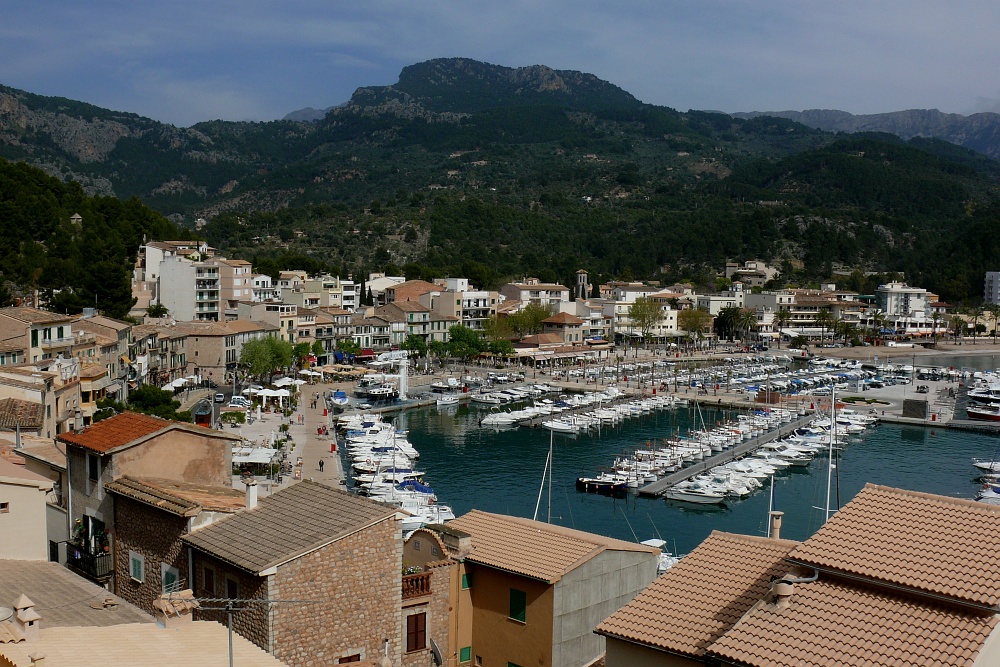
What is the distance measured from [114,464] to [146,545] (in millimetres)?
1528

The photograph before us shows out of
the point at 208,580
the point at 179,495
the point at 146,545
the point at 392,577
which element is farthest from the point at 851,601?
the point at 146,545

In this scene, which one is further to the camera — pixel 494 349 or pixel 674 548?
pixel 494 349

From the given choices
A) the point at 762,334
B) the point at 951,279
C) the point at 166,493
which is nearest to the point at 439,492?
the point at 166,493

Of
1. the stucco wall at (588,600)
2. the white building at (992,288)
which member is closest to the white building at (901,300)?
the white building at (992,288)

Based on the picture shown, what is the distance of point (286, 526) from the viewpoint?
11.2 metres

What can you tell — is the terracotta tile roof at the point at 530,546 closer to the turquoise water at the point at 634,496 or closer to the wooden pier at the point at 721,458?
the turquoise water at the point at 634,496

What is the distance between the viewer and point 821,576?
27.5 feet

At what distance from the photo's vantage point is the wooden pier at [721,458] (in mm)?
35969

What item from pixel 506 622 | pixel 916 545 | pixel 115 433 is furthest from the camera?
pixel 115 433

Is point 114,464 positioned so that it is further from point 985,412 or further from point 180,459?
point 985,412

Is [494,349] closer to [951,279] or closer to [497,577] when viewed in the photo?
[497,577]

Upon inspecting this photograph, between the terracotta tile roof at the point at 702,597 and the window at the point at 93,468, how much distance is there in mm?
8137

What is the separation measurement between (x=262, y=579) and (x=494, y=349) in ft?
202

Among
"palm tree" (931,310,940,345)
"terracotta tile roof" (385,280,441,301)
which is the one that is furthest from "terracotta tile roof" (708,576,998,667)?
"palm tree" (931,310,940,345)
